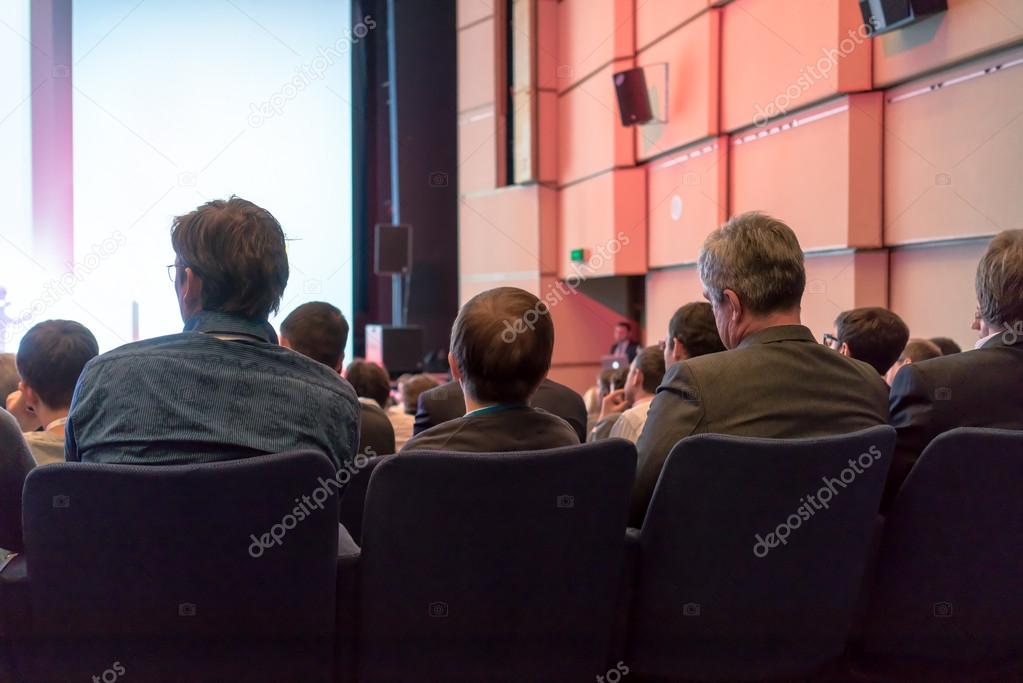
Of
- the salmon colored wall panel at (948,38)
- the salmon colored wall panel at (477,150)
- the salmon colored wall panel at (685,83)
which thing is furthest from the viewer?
the salmon colored wall panel at (477,150)

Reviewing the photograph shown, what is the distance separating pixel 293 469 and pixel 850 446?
0.85 m

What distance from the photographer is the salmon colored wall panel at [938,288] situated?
4023 millimetres

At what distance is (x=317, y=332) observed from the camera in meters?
2.74

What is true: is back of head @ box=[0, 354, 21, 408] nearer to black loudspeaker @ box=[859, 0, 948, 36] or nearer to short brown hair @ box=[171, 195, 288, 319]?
short brown hair @ box=[171, 195, 288, 319]

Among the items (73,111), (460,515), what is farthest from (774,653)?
(73,111)

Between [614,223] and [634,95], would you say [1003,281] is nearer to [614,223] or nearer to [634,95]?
[634,95]

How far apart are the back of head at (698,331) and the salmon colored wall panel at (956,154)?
6.25 ft

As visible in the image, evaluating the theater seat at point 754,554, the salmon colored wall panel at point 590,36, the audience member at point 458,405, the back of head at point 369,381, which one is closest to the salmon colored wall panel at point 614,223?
the salmon colored wall panel at point 590,36

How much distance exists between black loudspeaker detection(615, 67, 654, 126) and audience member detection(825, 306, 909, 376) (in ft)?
13.9

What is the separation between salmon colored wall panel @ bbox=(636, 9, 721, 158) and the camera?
5.79m

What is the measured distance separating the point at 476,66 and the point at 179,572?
788 cm

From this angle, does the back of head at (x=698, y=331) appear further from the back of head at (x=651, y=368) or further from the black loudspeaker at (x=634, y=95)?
the black loudspeaker at (x=634, y=95)

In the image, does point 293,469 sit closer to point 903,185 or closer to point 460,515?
point 460,515

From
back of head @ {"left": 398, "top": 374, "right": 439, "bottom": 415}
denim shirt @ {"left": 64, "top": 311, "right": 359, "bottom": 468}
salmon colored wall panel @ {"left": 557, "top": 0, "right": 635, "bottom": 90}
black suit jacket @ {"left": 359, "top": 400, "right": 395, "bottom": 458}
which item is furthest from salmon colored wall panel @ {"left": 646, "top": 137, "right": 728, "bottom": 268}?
denim shirt @ {"left": 64, "top": 311, "right": 359, "bottom": 468}
